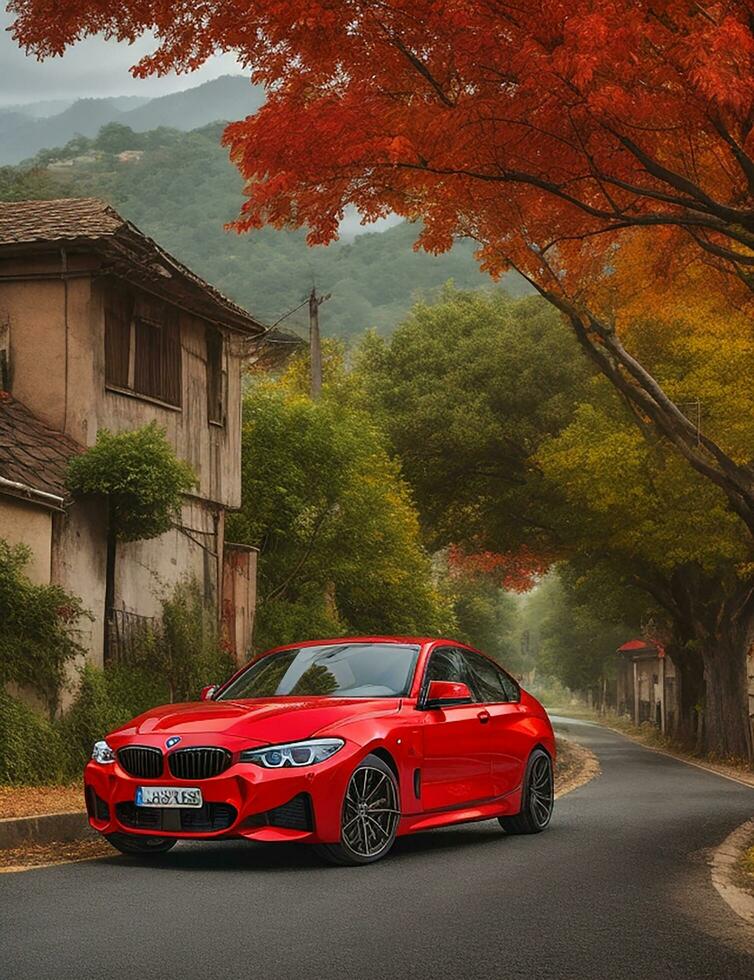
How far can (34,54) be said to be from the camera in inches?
453

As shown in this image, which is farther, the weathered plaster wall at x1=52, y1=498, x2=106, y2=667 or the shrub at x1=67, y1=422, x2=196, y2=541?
the shrub at x1=67, y1=422, x2=196, y2=541

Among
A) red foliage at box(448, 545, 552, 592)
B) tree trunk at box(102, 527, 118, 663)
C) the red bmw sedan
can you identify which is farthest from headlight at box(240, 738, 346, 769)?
red foliage at box(448, 545, 552, 592)

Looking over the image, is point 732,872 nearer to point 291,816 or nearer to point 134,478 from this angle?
point 291,816

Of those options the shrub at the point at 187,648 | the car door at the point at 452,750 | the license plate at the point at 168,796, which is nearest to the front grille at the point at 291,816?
the license plate at the point at 168,796

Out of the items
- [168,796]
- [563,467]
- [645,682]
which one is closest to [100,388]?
[168,796]

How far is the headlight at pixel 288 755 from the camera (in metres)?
9.27

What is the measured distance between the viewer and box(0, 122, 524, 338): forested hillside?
85625mm

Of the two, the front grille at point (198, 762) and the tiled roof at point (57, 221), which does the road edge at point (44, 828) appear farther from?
the tiled roof at point (57, 221)

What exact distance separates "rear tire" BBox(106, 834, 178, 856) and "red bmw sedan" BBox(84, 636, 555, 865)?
0.04 feet

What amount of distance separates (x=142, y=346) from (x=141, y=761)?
13120mm

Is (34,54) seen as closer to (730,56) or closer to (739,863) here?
(730,56)

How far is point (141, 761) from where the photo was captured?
9609 mm

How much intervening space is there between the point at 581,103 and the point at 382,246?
88102mm

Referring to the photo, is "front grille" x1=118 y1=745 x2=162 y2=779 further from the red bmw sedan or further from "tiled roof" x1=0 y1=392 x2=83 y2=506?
"tiled roof" x1=0 y1=392 x2=83 y2=506
